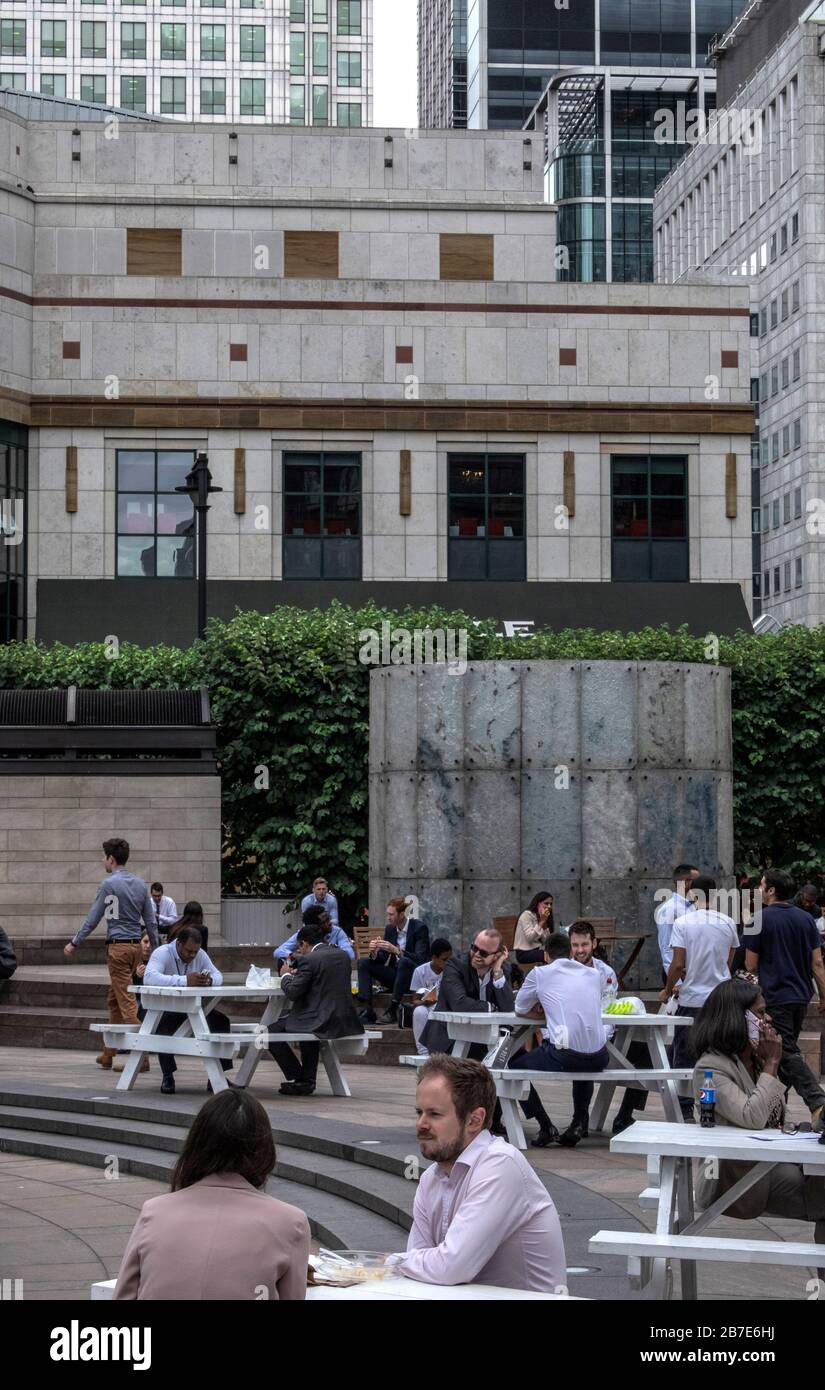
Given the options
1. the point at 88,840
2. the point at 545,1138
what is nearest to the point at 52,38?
the point at 88,840

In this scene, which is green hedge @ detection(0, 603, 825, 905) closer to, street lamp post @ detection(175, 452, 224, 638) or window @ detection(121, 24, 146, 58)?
street lamp post @ detection(175, 452, 224, 638)

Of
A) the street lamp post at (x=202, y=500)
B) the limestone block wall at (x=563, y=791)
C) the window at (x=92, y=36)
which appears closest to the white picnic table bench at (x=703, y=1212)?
the limestone block wall at (x=563, y=791)

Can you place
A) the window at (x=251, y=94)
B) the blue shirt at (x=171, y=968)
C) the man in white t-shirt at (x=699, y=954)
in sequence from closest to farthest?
the man in white t-shirt at (x=699, y=954)
the blue shirt at (x=171, y=968)
the window at (x=251, y=94)

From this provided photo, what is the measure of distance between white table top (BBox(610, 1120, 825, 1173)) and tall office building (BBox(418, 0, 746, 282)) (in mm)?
134818

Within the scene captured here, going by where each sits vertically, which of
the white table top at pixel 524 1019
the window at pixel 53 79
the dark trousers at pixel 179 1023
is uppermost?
the window at pixel 53 79

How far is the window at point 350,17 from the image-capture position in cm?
13138

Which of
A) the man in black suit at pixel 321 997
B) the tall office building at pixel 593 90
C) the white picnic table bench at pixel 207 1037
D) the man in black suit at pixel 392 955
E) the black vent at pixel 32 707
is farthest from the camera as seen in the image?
the tall office building at pixel 593 90

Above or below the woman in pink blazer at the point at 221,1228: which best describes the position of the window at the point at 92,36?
above

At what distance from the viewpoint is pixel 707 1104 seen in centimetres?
782

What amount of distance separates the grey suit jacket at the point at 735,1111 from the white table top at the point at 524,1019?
4.12m

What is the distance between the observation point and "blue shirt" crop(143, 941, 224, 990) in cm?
1501

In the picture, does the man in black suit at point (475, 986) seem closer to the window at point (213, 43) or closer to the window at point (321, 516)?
the window at point (321, 516)

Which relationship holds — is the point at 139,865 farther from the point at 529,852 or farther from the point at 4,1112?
the point at 4,1112
